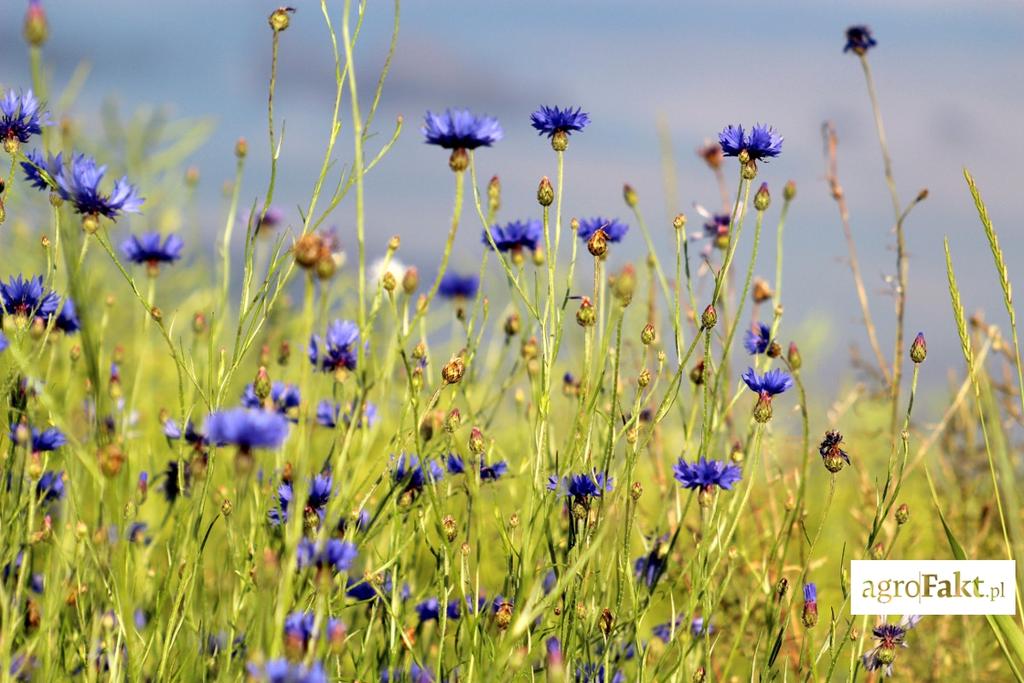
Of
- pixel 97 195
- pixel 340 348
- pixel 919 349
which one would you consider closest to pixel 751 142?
pixel 919 349

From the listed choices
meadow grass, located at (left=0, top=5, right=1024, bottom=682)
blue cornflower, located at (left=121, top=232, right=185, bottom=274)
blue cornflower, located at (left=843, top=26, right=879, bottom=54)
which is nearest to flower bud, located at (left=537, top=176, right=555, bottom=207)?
meadow grass, located at (left=0, top=5, right=1024, bottom=682)

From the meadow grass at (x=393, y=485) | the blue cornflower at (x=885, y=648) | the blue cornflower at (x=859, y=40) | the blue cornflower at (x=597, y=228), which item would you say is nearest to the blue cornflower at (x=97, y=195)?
the meadow grass at (x=393, y=485)

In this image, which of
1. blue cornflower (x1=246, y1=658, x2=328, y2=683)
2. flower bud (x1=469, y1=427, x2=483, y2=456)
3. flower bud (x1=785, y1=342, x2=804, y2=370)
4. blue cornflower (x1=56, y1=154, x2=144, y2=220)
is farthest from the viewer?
flower bud (x1=785, y1=342, x2=804, y2=370)

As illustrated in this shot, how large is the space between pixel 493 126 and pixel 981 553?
2099mm

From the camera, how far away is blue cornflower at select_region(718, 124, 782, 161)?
1.80 meters

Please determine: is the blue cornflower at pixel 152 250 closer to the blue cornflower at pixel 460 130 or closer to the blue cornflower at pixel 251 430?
the blue cornflower at pixel 460 130

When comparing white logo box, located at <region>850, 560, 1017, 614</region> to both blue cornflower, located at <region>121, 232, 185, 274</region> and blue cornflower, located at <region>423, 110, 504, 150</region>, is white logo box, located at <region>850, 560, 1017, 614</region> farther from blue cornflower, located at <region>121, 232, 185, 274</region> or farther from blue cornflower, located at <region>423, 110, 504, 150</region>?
blue cornflower, located at <region>121, 232, 185, 274</region>

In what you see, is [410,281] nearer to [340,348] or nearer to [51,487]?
[340,348]

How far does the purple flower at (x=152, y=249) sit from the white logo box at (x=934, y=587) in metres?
1.48

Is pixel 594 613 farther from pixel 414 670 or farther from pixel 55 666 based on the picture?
pixel 55 666

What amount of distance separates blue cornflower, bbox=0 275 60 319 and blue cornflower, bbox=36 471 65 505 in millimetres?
360

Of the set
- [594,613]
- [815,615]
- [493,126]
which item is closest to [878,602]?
[815,615]

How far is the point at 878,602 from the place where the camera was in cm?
178

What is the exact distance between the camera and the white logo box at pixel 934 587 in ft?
5.74
